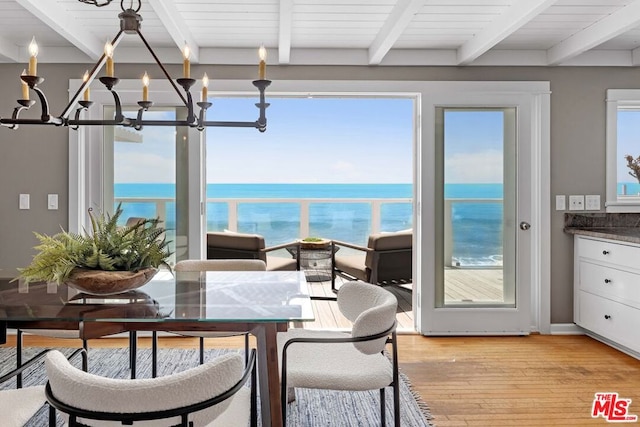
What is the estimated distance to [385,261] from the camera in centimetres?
513

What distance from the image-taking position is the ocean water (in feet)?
12.6

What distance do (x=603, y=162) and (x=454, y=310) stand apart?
1718mm

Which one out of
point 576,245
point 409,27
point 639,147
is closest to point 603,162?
point 639,147

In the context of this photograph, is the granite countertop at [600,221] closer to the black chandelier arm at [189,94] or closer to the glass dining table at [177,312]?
the glass dining table at [177,312]

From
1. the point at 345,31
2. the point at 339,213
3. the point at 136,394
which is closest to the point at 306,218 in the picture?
the point at 339,213

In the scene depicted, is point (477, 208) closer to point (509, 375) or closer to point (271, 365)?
point (509, 375)

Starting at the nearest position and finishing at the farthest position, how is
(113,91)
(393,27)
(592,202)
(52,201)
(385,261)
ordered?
(113,91) < (393,27) < (52,201) < (592,202) < (385,261)

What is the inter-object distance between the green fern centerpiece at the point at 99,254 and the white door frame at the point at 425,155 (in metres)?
1.75

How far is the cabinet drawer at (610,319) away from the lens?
3189 mm

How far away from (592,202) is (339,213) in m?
5.82

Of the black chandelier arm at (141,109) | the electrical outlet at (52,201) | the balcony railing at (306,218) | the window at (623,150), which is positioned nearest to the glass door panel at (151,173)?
the electrical outlet at (52,201)

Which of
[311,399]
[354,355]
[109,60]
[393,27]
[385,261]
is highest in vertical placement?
[393,27]

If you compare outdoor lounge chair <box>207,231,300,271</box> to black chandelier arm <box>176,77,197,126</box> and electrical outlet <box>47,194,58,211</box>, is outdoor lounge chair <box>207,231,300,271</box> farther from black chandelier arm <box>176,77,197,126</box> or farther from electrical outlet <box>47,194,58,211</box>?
black chandelier arm <box>176,77,197,126</box>

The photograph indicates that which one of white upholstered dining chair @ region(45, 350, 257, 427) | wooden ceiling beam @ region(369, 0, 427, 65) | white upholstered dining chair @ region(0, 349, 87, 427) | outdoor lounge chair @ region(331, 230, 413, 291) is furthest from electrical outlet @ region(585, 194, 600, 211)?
white upholstered dining chair @ region(0, 349, 87, 427)
